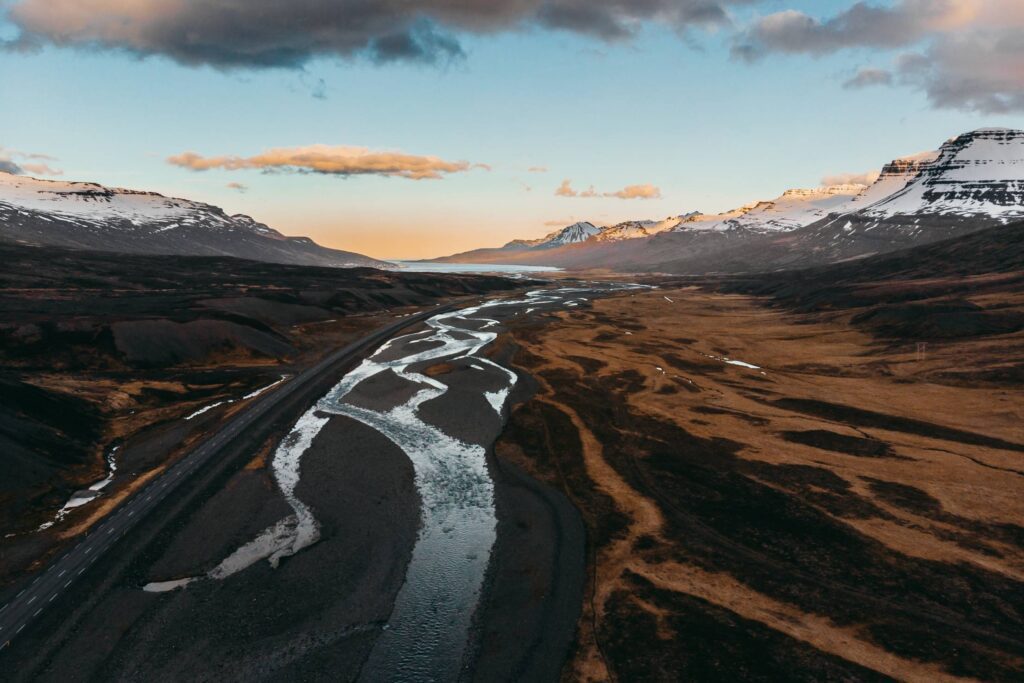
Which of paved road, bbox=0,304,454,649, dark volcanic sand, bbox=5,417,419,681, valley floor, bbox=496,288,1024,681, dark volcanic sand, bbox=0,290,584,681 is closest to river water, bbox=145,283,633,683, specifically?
dark volcanic sand, bbox=0,290,584,681

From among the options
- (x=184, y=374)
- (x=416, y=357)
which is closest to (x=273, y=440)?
(x=184, y=374)

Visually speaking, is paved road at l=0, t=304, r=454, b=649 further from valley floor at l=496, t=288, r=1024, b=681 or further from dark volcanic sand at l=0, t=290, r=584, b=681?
valley floor at l=496, t=288, r=1024, b=681

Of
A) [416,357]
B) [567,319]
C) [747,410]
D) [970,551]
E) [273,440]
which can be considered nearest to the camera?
[970,551]

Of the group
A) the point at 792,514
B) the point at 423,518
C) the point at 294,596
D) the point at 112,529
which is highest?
the point at 792,514

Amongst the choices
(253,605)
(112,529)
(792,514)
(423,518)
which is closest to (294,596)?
(253,605)

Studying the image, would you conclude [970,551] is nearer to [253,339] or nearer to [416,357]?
[416,357]

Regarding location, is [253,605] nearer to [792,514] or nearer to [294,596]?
[294,596]
